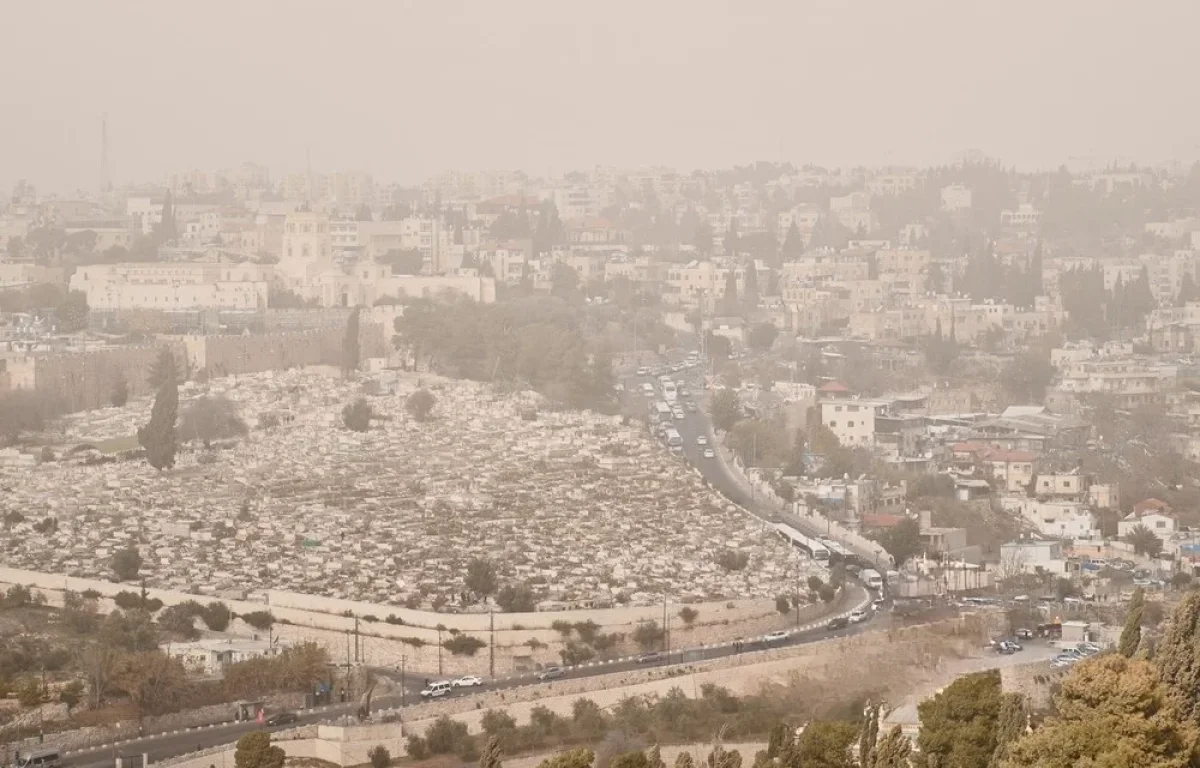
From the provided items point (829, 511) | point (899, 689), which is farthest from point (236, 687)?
point (829, 511)

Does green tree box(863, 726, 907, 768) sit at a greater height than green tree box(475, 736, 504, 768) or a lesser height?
greater

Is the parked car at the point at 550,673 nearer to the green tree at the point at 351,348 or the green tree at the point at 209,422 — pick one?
the green tree at the point at 209,422

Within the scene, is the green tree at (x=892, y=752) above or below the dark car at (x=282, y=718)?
above

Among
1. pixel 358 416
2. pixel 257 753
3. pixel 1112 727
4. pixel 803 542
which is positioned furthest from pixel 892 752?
pixel 358 416

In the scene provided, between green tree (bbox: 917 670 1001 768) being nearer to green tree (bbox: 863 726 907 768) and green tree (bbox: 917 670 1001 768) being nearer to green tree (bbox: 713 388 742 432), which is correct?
green tree (bbox: 863 726 907 768)

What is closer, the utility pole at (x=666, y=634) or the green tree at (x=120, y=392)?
the utility pole at (x=666, y=634)

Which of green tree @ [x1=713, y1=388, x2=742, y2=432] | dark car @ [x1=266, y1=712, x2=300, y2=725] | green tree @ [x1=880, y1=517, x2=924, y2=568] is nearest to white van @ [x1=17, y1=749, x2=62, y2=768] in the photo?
dark car @ [x1=266, y1=712, x2=300, y2=725]

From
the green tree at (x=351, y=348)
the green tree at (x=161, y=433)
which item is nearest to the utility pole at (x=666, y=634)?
the green tree at (x=161, y=433)
